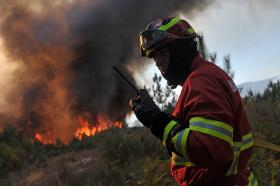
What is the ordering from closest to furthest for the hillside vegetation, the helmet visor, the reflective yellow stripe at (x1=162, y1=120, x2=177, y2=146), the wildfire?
the reflective yellow stripe at (x1=162, y1=120, x2=177, y2=146) < the helmet visor < the hillside vegetation < the wildfire

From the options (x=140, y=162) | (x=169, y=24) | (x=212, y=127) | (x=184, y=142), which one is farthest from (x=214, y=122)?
(x=140, y=162)

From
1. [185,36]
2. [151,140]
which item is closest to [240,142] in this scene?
[185,36]

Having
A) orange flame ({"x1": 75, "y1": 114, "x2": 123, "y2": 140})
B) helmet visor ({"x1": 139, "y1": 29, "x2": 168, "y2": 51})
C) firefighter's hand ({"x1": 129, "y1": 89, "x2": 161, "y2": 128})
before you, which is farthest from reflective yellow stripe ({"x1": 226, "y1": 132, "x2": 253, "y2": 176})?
orange flame ({"x1": 75, "y1": 114, "x2": 123, "y2": 140})

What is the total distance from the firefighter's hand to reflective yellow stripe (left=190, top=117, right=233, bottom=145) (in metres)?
0.30

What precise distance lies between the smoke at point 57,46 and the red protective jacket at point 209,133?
73.7ft

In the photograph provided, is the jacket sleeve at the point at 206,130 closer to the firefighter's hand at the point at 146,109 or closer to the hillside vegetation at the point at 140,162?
the firefighter's hand at the point at 146,109

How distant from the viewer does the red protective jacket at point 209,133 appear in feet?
8.38

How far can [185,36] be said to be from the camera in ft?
9.89

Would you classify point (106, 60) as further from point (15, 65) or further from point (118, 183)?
point (118, 183)

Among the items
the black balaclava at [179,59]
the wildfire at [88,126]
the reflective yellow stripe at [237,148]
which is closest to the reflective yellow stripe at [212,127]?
the reflective yellow stripe at [237,148]

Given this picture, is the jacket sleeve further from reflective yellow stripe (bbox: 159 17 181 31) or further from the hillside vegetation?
the hillside vegetation

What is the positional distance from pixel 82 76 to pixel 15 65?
354cm

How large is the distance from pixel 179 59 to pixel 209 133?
644 millimetres

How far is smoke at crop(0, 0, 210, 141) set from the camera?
25.8 meters
